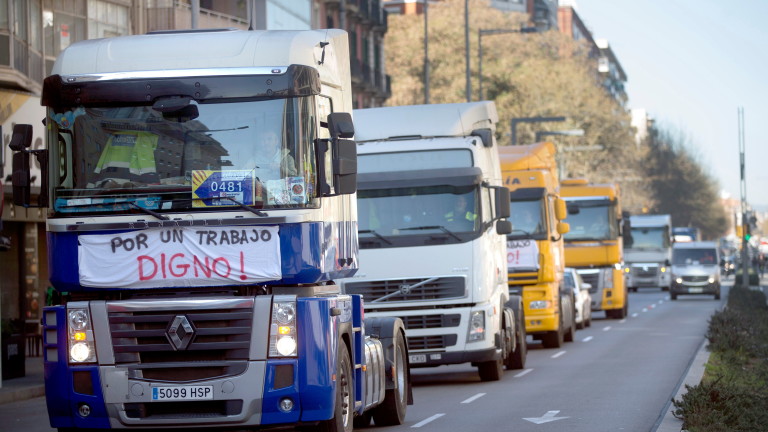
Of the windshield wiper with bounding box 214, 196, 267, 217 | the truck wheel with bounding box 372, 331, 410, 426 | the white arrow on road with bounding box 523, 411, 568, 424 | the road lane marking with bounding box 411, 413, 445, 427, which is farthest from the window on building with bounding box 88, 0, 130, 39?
the windshield wiper with bounding box 214, 196, 267, 217

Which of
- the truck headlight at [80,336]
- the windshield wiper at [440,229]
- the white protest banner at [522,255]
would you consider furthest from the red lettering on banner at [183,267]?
the white protest banner at [522,255]

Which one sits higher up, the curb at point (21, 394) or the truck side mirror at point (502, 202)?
the truck side mirror at point (502, 202)

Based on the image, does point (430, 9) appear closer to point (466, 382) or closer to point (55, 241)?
point (466, 382)

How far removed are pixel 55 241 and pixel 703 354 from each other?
14.3m

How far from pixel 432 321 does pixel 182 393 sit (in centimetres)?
850

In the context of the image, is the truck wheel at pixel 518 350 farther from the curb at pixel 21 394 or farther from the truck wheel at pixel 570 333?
the truck wheel at pixel 570 333

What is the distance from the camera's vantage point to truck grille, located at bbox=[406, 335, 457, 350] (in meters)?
19.8

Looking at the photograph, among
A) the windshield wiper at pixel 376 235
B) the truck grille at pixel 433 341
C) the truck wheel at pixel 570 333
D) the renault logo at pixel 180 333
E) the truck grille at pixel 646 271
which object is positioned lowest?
the truck wheel at pixel 570 333

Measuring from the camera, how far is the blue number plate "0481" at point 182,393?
11547 millimetres

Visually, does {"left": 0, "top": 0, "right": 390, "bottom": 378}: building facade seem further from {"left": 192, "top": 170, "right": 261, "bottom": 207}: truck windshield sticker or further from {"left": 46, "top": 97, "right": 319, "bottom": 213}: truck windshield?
{"left": 192, "top": 170, "right": 261, "bottom": 207}: truck windshield sticker

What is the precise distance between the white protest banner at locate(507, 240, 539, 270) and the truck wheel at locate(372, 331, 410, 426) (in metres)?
11.6

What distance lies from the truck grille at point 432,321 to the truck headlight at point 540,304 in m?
8.01

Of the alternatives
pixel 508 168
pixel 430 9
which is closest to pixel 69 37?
pixel 508 168

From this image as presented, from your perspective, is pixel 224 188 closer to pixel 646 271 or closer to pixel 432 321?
pixel 432 321
